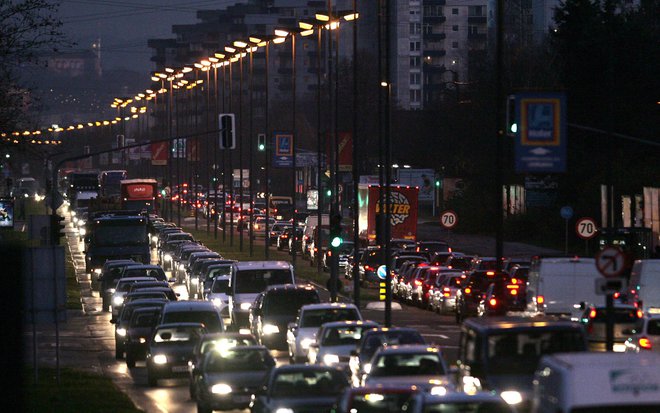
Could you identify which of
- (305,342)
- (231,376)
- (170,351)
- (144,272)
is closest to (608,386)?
(231,376)

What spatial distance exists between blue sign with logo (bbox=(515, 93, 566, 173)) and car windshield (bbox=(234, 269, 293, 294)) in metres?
11.4

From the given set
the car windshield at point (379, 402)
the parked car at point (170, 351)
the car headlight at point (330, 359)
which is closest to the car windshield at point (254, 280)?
the parked car at point (170, 351)

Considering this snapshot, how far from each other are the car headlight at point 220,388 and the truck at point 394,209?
41.1 metres

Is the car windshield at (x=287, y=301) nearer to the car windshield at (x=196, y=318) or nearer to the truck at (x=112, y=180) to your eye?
the car windshield at (x=196, y=318)

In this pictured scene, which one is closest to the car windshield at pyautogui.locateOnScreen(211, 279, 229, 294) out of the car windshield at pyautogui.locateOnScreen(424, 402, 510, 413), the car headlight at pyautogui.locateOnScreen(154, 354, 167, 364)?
the car headlight at pyautogui.locateOnScreen(154, 354, 167, 364)

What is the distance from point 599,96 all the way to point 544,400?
65823mm

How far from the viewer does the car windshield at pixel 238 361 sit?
2352 centimetres

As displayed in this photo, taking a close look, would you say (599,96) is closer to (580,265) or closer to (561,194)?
(561,194)

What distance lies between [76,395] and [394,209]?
44202 millimetres

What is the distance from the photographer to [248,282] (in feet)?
135

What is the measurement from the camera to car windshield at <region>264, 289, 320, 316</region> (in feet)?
116

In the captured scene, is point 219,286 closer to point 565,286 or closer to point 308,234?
point 565,286

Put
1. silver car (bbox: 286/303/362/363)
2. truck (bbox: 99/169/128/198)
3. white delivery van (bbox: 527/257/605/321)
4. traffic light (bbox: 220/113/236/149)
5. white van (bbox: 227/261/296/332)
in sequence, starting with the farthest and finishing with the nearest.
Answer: truck (bbox: 99/169/128/198), traffic light (bbox: 220/113/236/149), white van (bbox: 227/261/296/332), white delivery van (bbox: 527/257/605/321), silver car (bbox: 286/303/362/363)

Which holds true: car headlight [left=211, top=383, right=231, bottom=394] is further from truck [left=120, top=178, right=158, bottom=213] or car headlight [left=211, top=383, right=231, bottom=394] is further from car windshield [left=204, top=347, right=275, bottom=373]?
truck [left=120, top=178, right=158, bottom=213]
